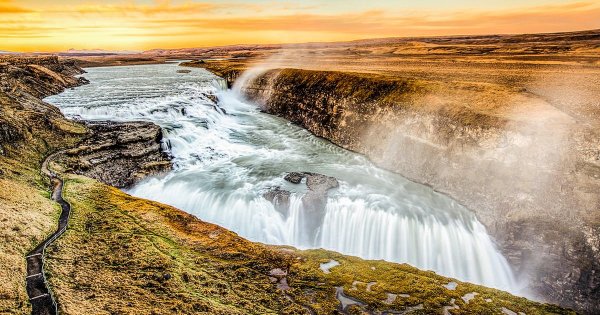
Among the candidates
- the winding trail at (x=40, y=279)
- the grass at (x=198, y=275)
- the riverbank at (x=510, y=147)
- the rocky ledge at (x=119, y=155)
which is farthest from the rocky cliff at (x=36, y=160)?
the riverbank at (x=510, y=147)

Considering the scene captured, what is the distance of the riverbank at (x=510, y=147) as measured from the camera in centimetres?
1747

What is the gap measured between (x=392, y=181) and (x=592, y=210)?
36.7ft

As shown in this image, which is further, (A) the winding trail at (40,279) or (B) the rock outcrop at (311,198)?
(B) the rock outcrop at (311,198)

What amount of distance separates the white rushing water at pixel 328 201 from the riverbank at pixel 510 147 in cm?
139

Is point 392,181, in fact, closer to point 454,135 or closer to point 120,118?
point 454,135

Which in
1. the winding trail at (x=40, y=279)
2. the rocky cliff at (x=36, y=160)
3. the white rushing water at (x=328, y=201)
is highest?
the rocky cliff at (x=36, y=160)

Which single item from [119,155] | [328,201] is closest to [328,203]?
[328,201]

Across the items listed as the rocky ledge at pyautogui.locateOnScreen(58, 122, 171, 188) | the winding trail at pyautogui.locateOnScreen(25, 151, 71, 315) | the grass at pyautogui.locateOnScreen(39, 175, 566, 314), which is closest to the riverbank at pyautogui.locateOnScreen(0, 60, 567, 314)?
A: the grass at pyautogui.locateOnScreen(39, 175, 566, 314)

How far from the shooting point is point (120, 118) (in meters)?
33.8

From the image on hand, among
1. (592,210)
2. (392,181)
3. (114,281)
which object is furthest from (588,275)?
(114,281)

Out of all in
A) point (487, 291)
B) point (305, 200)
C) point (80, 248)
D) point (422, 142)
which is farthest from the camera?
point (422, 142)

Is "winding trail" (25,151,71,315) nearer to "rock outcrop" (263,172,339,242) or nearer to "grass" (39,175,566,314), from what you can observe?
"grass" (39,175,566,314)

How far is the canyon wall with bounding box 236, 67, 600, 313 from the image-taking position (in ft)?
56.7

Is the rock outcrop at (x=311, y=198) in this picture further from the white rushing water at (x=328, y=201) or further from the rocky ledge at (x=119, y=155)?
the rocky ledge at (x=119, y=155)
